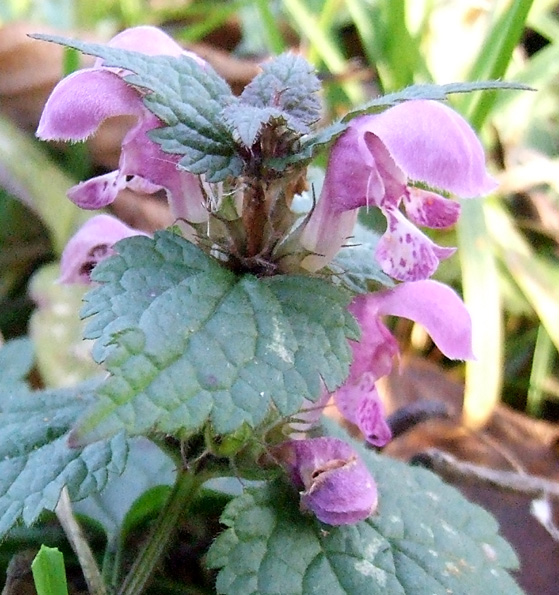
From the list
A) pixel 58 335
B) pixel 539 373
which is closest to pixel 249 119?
pixel 58 335

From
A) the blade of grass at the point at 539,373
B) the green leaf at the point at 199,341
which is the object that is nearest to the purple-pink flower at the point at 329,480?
the green leaf at the point at 199,341

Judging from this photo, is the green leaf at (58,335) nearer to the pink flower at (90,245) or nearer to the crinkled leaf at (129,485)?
the crinkled leaf at (129,485)

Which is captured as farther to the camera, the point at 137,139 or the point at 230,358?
the point at 137,139

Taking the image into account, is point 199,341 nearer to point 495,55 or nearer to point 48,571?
point 48,571

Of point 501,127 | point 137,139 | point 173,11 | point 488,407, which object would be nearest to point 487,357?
point 488,407

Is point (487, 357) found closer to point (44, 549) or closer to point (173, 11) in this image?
point (44, 549)

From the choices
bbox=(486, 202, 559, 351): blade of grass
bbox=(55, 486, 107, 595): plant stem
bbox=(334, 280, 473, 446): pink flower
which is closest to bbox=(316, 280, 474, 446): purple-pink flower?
bbox=(334, 280, 473, 446): pink flower

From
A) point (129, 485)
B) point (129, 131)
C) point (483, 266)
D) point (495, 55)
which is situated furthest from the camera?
point (483, 266)
